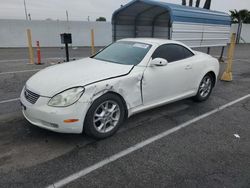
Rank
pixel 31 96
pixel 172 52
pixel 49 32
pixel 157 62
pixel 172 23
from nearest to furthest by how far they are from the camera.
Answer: pixel 31 96 < pixel 157 62 < pixel 172 52 < pixel 172 23 < pixel 49 32

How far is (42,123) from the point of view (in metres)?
2.98

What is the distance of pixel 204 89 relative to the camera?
509 cm

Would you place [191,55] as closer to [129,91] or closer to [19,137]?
[129,91]

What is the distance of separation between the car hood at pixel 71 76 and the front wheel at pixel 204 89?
2.19 meters

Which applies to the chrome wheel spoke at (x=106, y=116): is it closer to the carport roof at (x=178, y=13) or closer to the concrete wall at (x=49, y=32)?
the carport roof at (x=178, y=13)

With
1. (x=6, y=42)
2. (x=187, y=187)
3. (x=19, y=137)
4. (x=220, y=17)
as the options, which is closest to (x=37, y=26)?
(x=6, y=42)

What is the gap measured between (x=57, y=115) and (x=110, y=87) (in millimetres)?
847

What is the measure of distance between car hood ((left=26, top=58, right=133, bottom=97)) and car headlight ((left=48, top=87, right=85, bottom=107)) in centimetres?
7

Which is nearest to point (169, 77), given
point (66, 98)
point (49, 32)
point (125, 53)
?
point (125, 53)

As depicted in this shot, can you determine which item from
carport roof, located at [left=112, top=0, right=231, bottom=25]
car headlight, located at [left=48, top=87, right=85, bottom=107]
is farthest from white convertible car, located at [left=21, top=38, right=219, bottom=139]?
carport roof, located at [left=112, top=0, right=231, bottom=25]

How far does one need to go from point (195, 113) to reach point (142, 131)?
146cm

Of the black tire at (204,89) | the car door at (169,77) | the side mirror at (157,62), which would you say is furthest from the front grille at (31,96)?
the black tire at (204,89)

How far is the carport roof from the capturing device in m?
7.85

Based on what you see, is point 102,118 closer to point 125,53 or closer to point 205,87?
point 125,53
